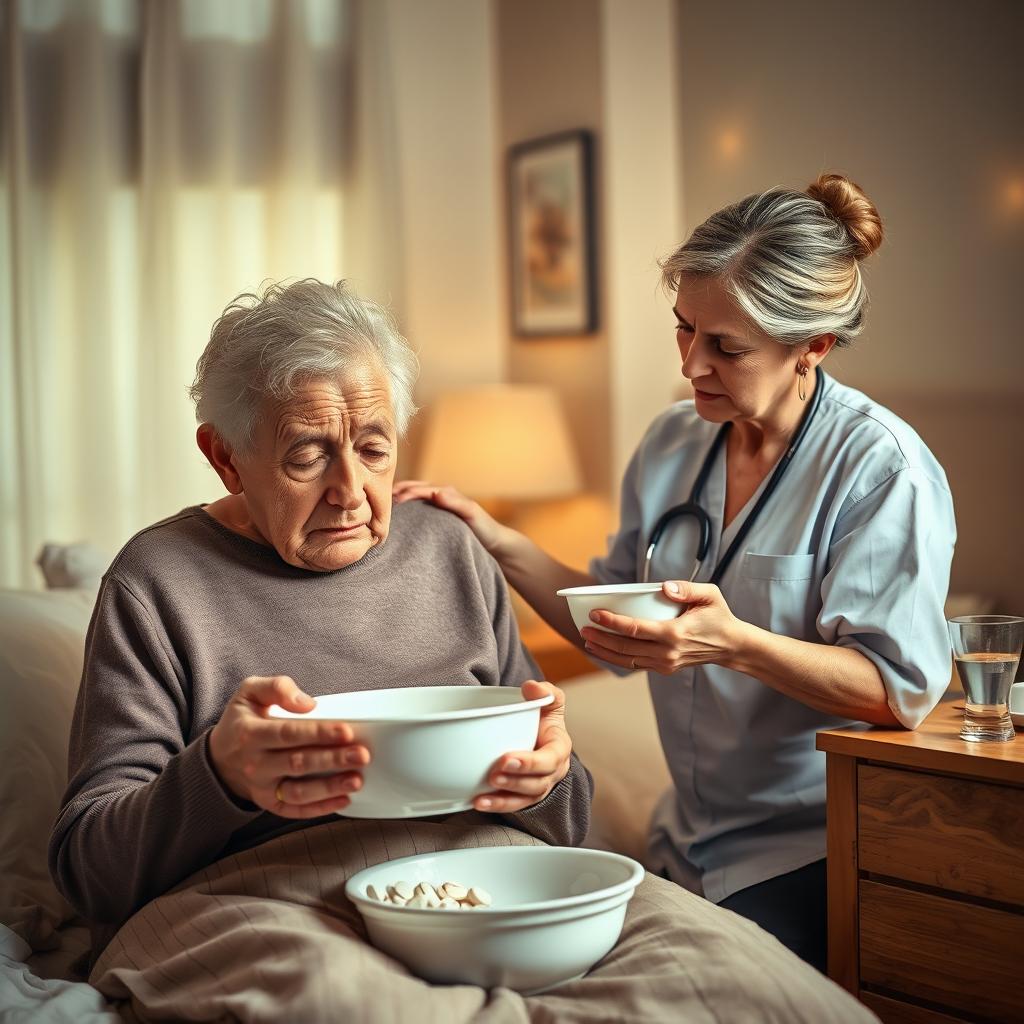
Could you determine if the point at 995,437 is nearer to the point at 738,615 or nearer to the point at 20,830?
the point at 738,615

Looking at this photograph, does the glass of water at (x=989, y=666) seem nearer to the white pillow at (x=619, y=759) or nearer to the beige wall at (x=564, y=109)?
the white pillow at (x=619, y=759)

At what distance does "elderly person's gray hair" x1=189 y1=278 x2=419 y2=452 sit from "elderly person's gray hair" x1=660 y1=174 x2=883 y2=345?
49 cm

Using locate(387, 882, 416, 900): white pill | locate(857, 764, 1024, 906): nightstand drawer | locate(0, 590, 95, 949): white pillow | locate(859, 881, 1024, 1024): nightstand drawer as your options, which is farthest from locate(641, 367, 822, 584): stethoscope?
locate(0, 590, 95, 949): white pillow

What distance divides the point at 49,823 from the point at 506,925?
0.87 meters

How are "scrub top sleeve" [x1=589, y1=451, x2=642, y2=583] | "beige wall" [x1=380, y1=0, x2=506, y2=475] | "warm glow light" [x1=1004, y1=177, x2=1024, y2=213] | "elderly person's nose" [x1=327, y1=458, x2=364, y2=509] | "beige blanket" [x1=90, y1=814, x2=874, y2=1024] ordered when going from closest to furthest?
"beige blanket" [x1=90, y1=814, x2=874, y2=1024]
"elderly person's nose" [x1=327, y1=458, x2=364, y2=509]
"scrub top sleeve" [x1=589, y1=451, x2=642, y2=583]
"warm glow light" [x1=1004, y1=177, x2=1024, y2=213]
"beige wall" [x1=380, y1=0, x2=506, y2=475]

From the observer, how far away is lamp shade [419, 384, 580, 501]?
3.80 meters

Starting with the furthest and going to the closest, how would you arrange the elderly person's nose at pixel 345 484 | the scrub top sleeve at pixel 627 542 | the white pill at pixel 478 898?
the scrub top sleeve at pixel 627 542 < the elderly person's nose at pixel 345 484 < the white pill at pixel 478 898

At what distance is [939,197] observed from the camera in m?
2.70

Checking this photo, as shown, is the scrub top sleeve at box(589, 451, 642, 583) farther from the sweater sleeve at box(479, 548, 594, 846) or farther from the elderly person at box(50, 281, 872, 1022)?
the sweater sleeve at box(479, 548, 594, 846)

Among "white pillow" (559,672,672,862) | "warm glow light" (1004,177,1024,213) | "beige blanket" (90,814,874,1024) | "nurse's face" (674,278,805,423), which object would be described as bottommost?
"white pillow" (559,672,672,862)

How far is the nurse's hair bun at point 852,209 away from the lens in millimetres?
1723

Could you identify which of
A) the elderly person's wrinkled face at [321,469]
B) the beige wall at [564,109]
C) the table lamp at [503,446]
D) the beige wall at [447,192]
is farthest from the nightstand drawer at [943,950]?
the beige wall at [447,192]

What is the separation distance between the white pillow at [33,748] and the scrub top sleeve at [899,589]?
3.58 ft

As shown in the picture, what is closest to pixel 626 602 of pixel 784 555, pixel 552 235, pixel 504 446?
pixel 784 555
